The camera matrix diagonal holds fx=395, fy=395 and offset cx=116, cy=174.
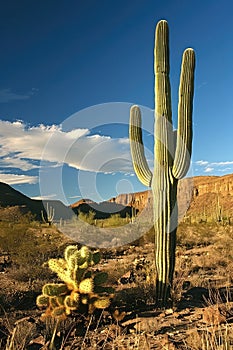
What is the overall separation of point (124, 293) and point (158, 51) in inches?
182

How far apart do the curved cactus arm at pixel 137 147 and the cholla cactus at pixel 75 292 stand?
228 centimetres

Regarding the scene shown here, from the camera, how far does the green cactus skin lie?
681cm

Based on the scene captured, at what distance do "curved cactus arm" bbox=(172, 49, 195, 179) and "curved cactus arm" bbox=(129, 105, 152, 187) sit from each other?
904 millimetres

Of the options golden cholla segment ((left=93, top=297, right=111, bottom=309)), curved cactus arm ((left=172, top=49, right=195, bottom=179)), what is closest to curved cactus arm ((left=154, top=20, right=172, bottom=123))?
curved cactus arm ((left=172, top=49, right=195, bottom=179))

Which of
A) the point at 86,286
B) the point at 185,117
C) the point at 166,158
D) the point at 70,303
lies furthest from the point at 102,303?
the point at 185,117

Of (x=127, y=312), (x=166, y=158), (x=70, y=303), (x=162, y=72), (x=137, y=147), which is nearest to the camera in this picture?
(x=70, y=303)

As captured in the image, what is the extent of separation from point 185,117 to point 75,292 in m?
3.65

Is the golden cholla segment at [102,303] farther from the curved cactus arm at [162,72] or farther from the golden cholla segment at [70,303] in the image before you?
the curved cactus arm at [162,72]

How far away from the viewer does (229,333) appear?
4758 millimetres

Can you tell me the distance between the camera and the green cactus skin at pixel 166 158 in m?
6.81

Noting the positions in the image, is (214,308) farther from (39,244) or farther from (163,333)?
(39,244)

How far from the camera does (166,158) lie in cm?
710

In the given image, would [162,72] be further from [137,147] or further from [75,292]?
[75,292]

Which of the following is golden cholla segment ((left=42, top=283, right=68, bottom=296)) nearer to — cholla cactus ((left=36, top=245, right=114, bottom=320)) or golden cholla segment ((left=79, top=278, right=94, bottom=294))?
cholla cactus ((left=36, top=245, right=114, bottom=320))
